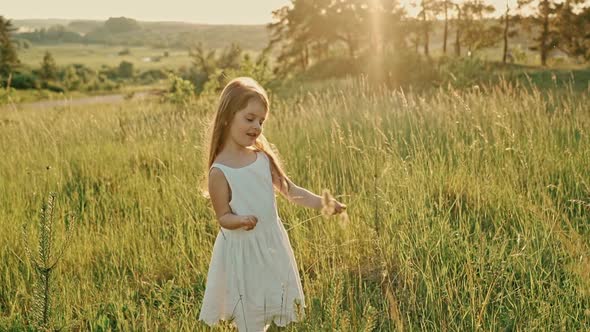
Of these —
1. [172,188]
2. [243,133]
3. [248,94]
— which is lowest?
[172,188]

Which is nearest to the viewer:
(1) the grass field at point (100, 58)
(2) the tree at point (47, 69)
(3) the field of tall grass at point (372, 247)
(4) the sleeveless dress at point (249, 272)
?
(4) the sleeveless dress at point (249, 272)

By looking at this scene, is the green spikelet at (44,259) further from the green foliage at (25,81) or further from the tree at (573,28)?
the green foliage at (25,81)

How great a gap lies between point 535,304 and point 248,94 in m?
1.63

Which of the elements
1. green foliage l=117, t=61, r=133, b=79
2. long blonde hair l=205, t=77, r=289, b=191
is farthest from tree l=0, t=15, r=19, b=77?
long blonde hair l=205, t=77, r=289, b=191

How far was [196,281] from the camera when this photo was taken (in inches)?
118

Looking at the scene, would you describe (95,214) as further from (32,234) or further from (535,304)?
(535,304)

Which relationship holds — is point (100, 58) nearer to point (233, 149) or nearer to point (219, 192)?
point (233, 149)

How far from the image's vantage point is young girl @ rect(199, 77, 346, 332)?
224 cm

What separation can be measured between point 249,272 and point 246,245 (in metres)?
0.11

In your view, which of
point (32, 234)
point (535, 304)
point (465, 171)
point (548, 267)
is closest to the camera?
point (535, 304)

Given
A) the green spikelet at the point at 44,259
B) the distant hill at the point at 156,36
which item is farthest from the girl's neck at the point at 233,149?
the distant hill at the point at 156,36

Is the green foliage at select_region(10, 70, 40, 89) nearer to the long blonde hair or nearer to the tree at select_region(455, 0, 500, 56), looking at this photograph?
the tree at select_region(455, 0, 500, 56)

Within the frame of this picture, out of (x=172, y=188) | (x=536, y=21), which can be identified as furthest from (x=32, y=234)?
(x=536, y=21)

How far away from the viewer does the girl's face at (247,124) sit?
7.42 feet
